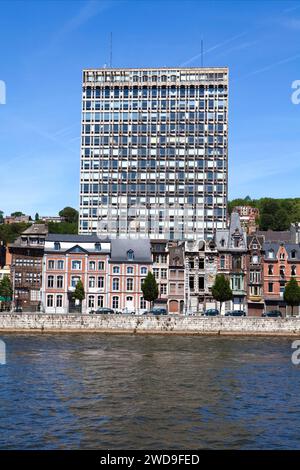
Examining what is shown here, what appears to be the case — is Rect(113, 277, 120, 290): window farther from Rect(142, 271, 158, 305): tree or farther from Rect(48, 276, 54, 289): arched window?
Rect(48, 276, 54, 289): arched window

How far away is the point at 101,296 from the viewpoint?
10938 cm

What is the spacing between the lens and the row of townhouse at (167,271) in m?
109

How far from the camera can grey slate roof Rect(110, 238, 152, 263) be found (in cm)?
10969

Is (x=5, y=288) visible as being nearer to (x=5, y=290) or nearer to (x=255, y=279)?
(x=5, y=290)

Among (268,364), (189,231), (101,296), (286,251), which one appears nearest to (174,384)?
(268,364)

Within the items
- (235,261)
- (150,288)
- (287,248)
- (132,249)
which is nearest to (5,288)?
(132,249)

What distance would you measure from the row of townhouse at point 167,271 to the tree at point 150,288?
720 cm

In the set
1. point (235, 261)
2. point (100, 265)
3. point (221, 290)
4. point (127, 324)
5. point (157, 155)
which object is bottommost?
point (127, 324)

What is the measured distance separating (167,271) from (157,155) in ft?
184

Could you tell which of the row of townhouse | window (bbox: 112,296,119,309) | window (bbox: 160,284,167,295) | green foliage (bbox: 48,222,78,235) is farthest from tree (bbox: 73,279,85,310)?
green foliage (bbox: 48,222,78,235)

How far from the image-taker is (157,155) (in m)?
160

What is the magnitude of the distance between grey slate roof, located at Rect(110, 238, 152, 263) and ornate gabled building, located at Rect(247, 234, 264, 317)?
64.4 feet

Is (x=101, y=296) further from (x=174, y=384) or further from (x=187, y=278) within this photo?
(x=174, y=384)

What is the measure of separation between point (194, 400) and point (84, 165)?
130 m
